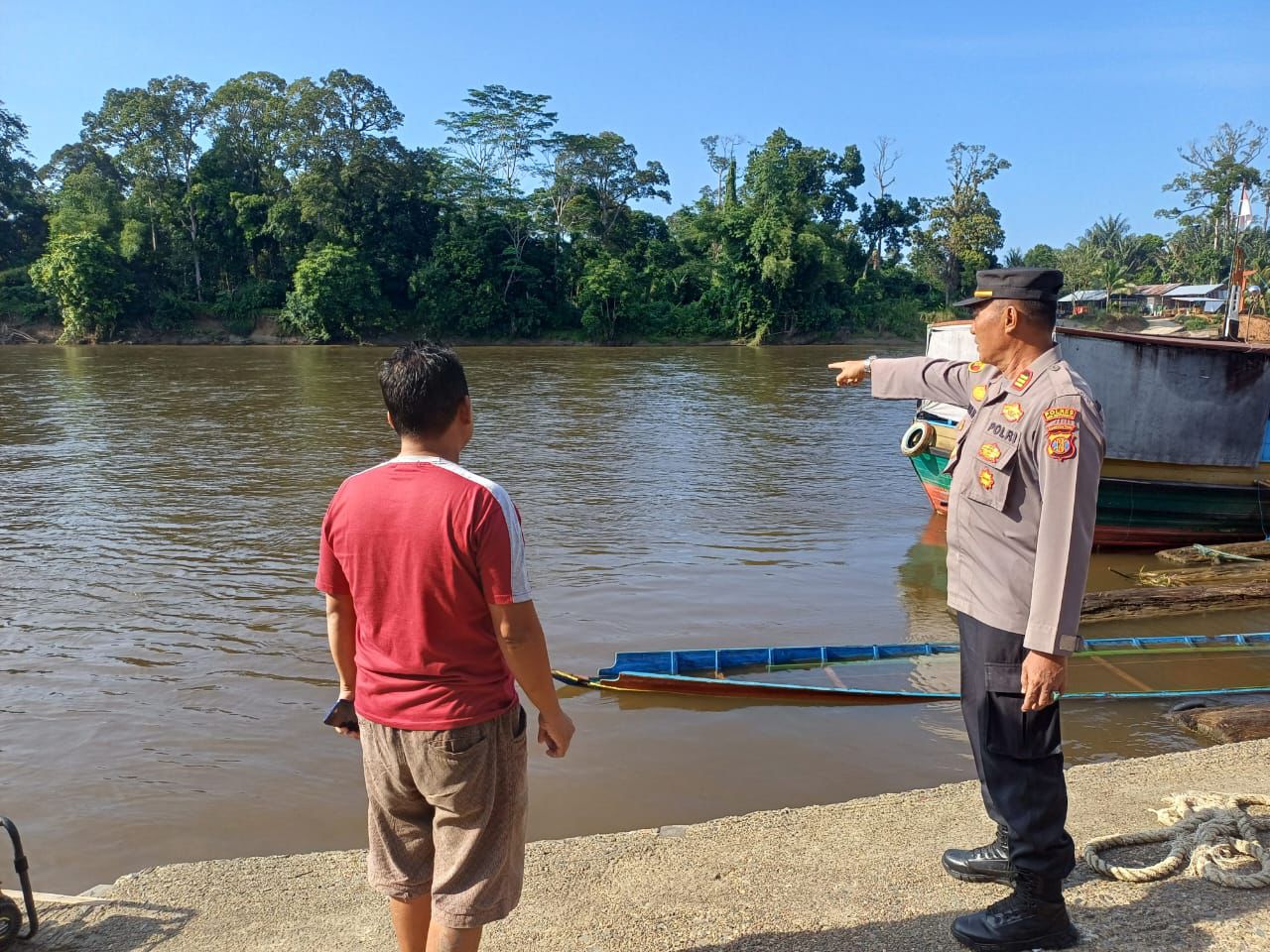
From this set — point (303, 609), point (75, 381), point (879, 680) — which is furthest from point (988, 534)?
point (75, 381)

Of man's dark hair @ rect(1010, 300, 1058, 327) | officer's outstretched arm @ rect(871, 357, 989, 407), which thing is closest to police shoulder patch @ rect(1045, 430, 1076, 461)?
man's dark hair @ rect(1010, 300, 1058, 327)

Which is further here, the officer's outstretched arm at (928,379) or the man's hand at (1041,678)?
the officer's outstretched arm at (928,379)

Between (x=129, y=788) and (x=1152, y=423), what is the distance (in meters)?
9.84

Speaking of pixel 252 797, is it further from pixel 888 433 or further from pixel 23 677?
pixel 888 433

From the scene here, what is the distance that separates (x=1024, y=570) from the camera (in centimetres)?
268

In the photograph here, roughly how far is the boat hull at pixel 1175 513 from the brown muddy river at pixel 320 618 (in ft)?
1.21

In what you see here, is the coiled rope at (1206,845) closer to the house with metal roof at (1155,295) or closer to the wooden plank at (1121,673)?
the wooden plank at (1121,673)

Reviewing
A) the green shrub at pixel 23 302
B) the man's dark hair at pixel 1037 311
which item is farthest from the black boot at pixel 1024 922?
the green shrub at pixel 23 302

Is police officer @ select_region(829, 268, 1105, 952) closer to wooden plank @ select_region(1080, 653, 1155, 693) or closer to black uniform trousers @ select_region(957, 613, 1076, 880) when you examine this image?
black uniform trousers @ select_region(957, 613, 1076, 880)

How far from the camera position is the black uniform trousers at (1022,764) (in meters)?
2.69

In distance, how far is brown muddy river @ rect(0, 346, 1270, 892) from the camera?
16.6ft

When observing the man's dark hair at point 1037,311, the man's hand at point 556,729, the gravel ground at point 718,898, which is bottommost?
the gravel ground at point 718,898

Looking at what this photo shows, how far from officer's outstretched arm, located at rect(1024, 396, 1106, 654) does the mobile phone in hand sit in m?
1.88

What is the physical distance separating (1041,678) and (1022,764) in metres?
0.33
